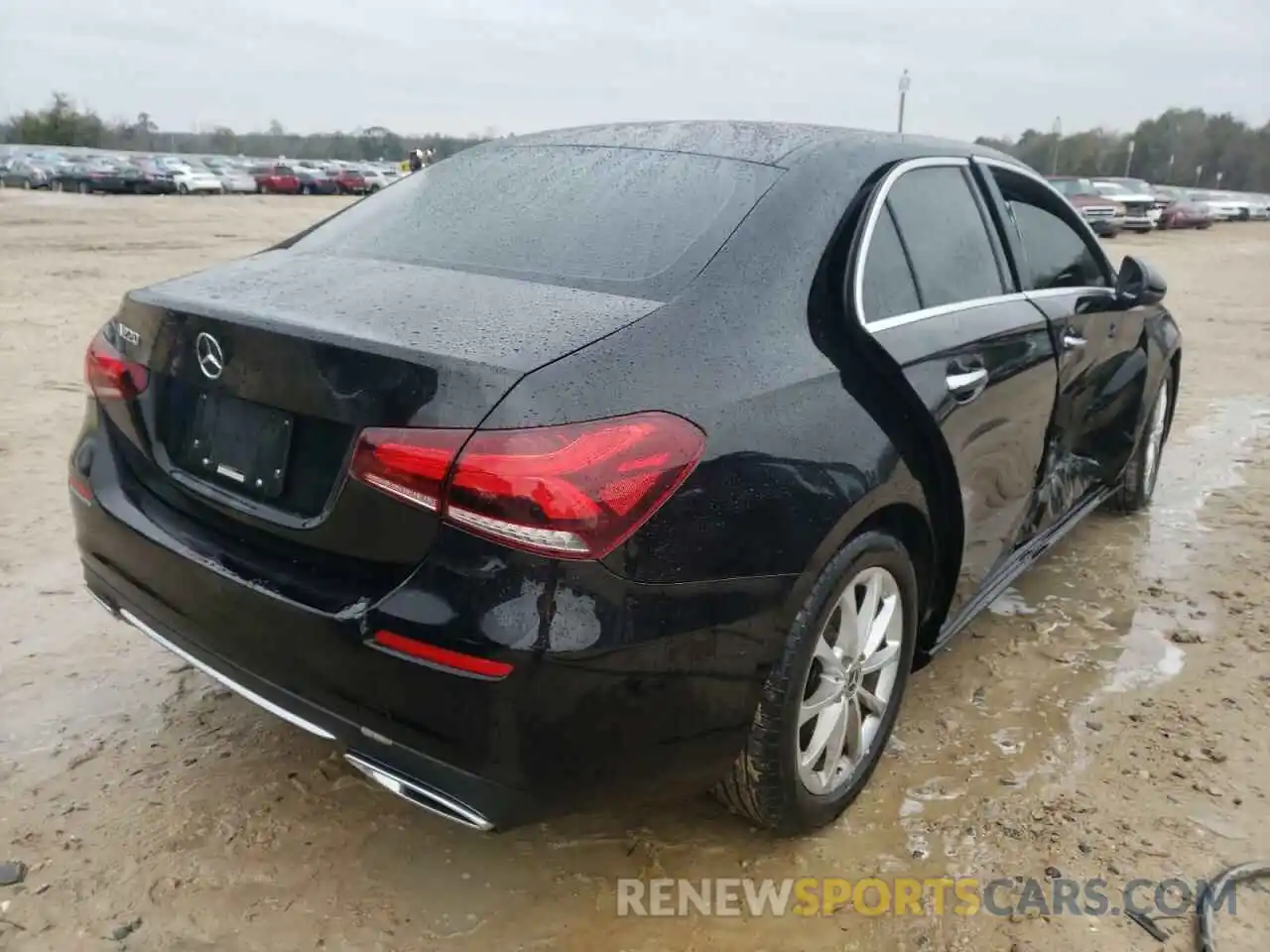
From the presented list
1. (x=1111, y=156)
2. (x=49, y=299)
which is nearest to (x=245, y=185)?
(x=49, y=299)

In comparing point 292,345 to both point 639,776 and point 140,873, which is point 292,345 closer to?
point 639,776

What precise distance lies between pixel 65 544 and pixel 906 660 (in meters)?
3.25

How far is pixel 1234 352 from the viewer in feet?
33.7

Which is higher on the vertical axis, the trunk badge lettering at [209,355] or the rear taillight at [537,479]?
the trunk badge lettering at [209,355]

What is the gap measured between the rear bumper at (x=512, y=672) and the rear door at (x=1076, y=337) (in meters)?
1.86

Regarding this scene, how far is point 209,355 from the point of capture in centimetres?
211

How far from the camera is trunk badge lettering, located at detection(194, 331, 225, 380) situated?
2092 millimetres

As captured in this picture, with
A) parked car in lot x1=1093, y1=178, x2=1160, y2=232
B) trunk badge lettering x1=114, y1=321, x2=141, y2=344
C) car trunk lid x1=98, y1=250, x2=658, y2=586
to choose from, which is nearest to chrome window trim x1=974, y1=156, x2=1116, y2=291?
car trunk lid x1=98, y1=250, x2=658, y2=586

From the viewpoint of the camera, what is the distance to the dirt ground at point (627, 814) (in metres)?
2.22

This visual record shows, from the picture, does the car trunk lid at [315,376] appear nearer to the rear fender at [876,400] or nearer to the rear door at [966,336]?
the rear fender at [876,400]

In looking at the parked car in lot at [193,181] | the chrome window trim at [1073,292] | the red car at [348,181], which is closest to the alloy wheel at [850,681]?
the chrome window trim at [1073,292]

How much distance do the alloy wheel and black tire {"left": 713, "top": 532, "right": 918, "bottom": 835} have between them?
0.03m

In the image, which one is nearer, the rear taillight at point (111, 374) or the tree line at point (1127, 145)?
the rear taillight at point (111, 374)

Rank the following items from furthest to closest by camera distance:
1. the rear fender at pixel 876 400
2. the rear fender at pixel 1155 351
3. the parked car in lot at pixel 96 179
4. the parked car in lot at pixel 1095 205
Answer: the parked car in lot at pixel 96 179
the parked car in lot at pixel 1095 205
the rear fender at pixel 1155 351
the rear fender at pixel 876 400
